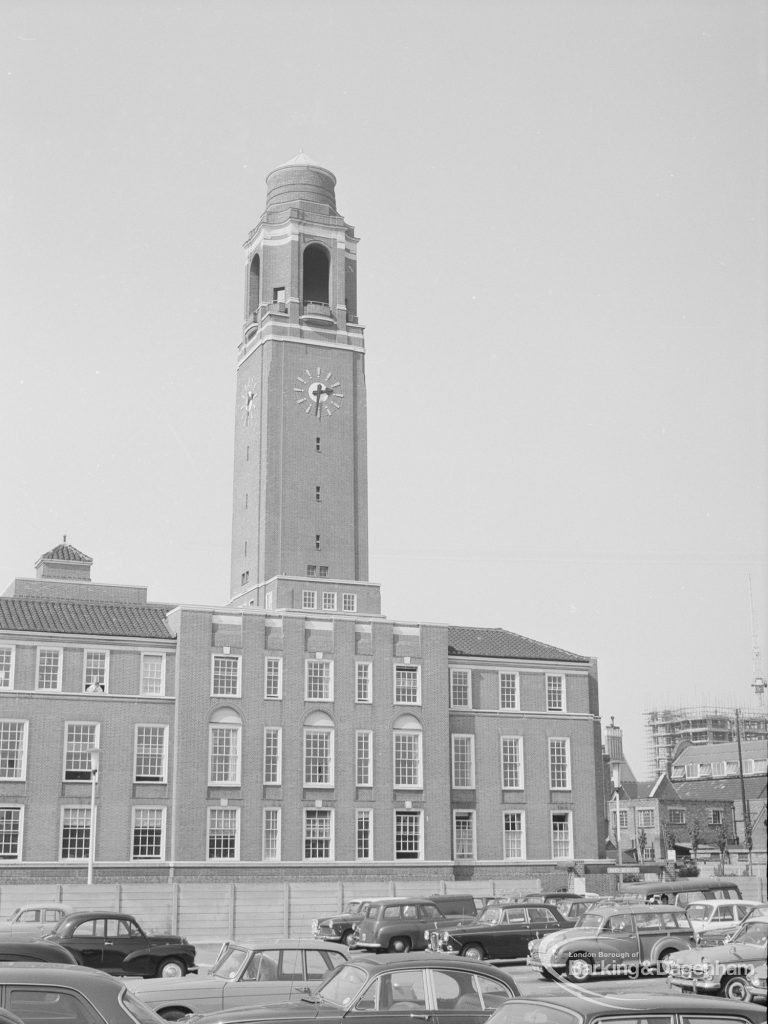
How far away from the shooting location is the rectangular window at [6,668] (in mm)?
54750

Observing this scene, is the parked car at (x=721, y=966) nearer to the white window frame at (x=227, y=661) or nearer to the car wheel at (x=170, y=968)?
the car wheel at (x=170, y=968)

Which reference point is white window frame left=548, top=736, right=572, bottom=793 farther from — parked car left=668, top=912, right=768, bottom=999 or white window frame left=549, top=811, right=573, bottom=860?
parked car left=668, top=912, right=768, bottom=999

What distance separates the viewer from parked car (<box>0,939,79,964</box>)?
17.4 m

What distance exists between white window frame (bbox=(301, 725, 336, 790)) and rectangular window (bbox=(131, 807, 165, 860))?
6927mm

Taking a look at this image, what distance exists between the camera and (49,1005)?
450 inches

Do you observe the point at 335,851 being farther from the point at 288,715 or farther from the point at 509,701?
the point at 509,701

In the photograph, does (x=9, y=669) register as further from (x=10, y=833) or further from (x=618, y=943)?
(x=618, y=943)

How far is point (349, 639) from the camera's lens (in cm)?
6081

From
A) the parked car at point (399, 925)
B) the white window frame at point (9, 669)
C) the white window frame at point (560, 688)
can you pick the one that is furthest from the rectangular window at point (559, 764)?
the parked car at point (399, 925)

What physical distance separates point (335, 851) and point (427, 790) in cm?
555

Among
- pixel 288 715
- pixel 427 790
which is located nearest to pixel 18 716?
pixel 288 715

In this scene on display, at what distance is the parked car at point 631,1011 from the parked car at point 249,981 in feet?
26.4

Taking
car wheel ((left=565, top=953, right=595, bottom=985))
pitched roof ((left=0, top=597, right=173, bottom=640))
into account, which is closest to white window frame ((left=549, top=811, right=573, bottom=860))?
pitched roof ((left=0, top=597, right=173, bottom=640))

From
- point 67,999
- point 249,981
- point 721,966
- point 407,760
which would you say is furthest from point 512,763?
point 67,999
